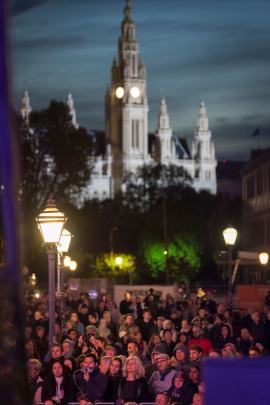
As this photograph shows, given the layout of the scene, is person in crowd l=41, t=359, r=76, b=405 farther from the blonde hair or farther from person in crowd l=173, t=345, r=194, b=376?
person in crowd l=173, t=345, r=194, b=376

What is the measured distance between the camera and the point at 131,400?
7.11 metres

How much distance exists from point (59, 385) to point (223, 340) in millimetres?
3779

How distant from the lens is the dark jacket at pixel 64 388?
7234 mm

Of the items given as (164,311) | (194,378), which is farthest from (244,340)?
(164,311)

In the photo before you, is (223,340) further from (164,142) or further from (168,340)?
(164,142)

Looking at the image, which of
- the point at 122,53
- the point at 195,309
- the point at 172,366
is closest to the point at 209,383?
the point at 172,366

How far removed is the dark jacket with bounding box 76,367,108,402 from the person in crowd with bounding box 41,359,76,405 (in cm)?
9

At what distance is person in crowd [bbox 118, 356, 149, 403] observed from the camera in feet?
23.3

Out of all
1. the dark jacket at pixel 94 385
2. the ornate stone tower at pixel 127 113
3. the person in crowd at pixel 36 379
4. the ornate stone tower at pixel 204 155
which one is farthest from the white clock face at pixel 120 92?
the dark jacket at pixel 94 385

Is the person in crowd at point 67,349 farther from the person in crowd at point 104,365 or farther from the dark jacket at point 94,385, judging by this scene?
the dark jacket at point 94,385

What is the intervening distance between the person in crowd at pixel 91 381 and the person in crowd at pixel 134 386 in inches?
11.9

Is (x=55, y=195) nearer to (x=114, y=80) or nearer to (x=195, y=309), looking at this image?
(x=195, y=309)

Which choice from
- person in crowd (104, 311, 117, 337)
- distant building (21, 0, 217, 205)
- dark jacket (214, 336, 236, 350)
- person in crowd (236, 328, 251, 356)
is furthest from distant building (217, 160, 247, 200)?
dark jacket (214, 336, 236, 350)

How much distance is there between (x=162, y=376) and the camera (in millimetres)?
7852
